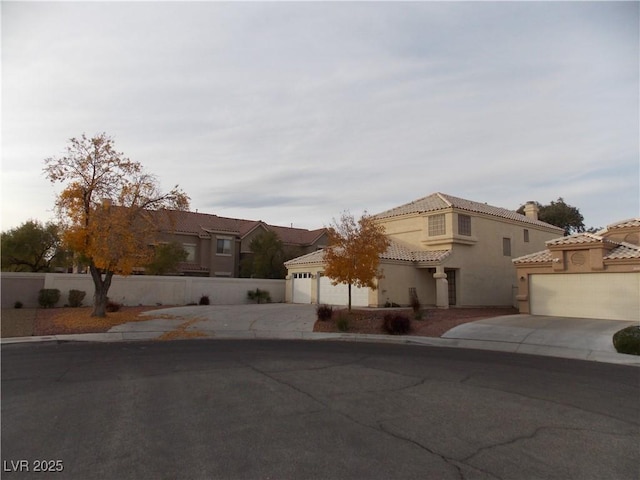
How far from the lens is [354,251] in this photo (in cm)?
2366

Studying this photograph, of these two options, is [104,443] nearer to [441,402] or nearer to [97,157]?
[441,402]

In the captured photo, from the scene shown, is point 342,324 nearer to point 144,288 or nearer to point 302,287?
point 302,287

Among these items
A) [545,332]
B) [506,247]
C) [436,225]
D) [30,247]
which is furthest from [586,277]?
[30,247]

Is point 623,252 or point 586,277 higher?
point 623,252

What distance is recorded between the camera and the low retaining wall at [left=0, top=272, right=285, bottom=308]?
26.8m

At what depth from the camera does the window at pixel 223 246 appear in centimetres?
4450

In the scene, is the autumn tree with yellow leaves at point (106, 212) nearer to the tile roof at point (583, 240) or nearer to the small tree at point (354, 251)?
the small tree at point (354, 251)

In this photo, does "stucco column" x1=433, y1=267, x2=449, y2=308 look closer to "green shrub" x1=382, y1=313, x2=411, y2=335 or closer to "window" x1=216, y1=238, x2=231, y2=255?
"green shrub" x1=382, y1=313, x2=411, y2=335

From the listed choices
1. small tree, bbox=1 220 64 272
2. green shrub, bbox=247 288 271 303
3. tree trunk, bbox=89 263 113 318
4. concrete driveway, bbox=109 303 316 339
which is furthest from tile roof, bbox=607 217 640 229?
small tree, bbox=1 220 64 272

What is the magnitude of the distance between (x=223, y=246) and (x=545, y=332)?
3114cm

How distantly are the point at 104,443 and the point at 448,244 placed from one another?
1092 inches

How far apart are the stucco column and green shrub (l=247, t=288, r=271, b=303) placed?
13.0 meters

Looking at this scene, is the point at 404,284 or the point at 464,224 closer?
the point at 404,284

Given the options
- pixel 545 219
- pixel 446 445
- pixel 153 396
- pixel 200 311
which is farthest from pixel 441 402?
pixel 545 219
